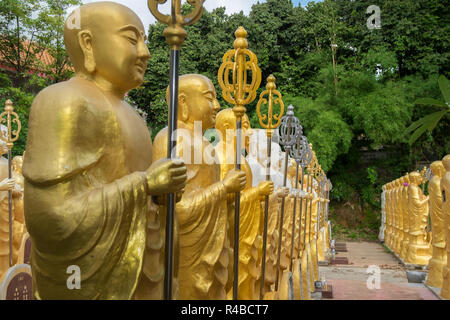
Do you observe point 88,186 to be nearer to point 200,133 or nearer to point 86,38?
point 86,38

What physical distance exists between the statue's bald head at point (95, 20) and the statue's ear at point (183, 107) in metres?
1.29

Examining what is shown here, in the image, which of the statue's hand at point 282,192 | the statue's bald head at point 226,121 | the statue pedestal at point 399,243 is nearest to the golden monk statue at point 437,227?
the statue's hand at point 282,192

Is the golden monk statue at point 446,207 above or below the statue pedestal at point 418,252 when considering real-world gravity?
above

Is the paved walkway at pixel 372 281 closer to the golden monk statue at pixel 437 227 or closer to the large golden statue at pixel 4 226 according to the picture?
the golden monk statue at pixel 437 227

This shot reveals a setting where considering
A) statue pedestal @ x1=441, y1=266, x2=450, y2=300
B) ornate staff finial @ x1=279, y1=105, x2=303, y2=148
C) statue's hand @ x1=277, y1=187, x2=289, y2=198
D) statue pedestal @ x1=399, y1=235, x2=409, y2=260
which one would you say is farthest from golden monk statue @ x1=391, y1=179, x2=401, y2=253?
statue's hand @ x1=277, y1=187, x2=289, y2=198

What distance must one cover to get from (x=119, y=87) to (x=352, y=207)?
19785 mm

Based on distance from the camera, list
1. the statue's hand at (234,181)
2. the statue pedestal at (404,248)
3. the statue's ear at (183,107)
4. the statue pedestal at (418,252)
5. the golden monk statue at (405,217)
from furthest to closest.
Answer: the golden monk statue at (405,217) → the statue pedestal at (404,248) → the statue pedestal at (418,252) → the statue's ear at (183,107) → the statue's hand at (234,181)

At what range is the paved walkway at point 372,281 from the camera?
27.8ft

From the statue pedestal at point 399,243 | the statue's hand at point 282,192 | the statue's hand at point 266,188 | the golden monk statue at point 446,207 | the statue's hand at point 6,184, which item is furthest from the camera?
the statue pedestal at point 399,243

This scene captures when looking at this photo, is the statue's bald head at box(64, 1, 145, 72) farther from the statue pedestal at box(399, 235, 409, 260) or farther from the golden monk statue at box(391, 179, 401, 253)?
the golden monk statue at box(391, 179, 401, 253)

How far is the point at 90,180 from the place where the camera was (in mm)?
2057

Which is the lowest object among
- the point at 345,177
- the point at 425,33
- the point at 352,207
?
the point at 352,207

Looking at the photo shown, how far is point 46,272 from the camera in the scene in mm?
1978

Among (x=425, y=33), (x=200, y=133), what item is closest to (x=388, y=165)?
(x=425, y=33)
